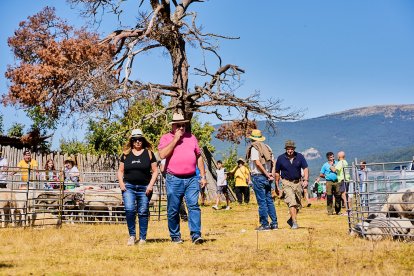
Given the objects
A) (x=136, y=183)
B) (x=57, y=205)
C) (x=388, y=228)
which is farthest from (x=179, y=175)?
(x=57, y=205)

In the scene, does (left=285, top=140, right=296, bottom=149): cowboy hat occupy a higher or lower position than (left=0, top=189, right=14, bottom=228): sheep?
higher

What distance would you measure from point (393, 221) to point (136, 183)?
4.17m

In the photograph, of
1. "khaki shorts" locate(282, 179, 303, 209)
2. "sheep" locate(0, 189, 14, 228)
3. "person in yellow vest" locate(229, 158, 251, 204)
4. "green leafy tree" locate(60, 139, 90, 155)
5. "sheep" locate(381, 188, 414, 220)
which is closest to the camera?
"sheep" locate(381, 188, 414, 220)

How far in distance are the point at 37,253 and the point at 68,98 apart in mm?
15546

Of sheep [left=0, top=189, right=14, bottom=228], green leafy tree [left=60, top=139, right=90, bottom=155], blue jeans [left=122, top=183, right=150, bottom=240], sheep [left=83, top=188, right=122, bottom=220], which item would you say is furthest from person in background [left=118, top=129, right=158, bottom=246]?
green leafy tree [left=60, top=139, right=90, bottom=155]

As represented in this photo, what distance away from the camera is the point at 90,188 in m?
16.1

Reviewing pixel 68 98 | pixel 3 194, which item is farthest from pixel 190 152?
pixel 68 98

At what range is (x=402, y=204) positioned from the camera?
9664 millimetres

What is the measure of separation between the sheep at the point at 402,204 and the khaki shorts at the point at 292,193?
249cm

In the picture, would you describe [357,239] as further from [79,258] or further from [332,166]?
[332,166]

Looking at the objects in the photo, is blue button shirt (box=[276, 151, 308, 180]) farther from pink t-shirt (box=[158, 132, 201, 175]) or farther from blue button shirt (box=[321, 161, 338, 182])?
blue button shirt (box=[321, 161, 338, 182])

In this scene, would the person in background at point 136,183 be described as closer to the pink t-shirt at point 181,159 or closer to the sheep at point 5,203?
the pink t-shirt at point 181,159

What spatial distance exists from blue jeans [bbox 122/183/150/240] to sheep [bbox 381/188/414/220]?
3.89 meters

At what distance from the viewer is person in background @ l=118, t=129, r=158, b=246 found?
32.8ft
